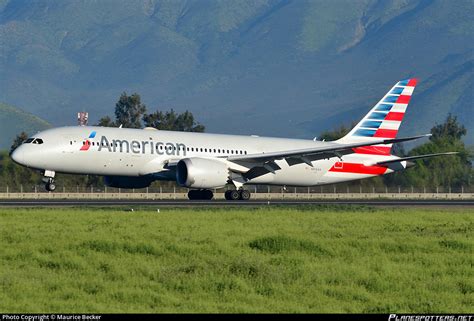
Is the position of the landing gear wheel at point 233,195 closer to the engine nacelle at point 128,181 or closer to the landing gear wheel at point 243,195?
the landing gear wheel at point 243,195

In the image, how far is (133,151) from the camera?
53.3m

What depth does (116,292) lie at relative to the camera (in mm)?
20703

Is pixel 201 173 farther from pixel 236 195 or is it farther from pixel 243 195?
pixel 243 195

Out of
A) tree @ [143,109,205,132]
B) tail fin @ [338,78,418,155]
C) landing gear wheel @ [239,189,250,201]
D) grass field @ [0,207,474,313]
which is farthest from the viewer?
tree @ [143,109,205,132]

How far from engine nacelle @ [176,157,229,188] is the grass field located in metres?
17.4

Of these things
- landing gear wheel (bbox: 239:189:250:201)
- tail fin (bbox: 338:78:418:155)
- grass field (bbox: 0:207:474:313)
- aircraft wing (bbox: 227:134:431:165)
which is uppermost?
tail fin (bbox: 338:78:418:155)

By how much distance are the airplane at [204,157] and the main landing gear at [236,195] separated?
5 centimetres

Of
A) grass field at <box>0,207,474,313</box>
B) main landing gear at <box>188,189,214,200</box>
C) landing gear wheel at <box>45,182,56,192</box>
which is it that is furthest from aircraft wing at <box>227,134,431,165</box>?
grass field at <box>0,207,474,313</box>

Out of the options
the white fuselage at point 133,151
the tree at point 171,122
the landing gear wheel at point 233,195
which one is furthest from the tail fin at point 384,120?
the tree at point 171,122

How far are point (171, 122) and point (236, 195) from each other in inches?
2848

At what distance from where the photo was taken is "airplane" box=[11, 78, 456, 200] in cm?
5256

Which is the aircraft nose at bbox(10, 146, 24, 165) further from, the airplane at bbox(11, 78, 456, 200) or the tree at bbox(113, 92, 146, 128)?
the tree at bbox(113, 92, 146, 128)

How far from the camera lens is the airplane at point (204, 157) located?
52562 millimetres

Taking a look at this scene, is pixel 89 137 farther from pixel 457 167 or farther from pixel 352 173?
pixel 457 167
